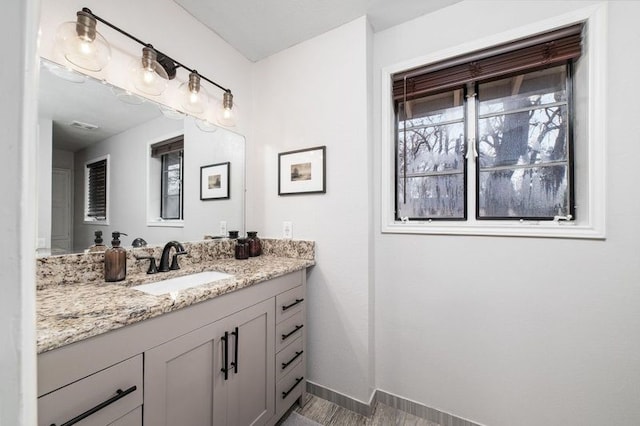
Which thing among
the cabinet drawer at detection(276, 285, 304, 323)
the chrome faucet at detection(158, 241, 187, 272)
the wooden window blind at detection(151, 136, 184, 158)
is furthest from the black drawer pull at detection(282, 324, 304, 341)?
the wooden window blind at detection(151, 136, 184, 158)

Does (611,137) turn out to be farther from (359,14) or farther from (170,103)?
(170,103)

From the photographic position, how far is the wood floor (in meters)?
1.55

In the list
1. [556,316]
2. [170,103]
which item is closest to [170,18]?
[170,103]

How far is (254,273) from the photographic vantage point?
136 cm

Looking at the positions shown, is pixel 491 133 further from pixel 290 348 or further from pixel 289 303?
pixel 290 348

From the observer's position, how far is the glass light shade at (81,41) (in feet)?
3.59

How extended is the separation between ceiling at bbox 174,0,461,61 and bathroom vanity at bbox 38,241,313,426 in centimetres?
149

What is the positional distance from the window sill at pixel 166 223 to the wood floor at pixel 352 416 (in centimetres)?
140

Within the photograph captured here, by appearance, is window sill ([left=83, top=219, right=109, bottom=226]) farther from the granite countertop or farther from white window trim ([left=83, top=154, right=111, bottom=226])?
the granite countertop

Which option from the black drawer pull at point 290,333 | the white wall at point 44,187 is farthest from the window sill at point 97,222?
the black drawer pull at point 290,333

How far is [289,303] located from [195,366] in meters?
0.62

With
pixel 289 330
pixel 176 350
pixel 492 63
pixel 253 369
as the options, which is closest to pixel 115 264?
pixel 176 350

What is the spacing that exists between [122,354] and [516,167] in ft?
6.58

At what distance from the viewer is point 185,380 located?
988 mm
